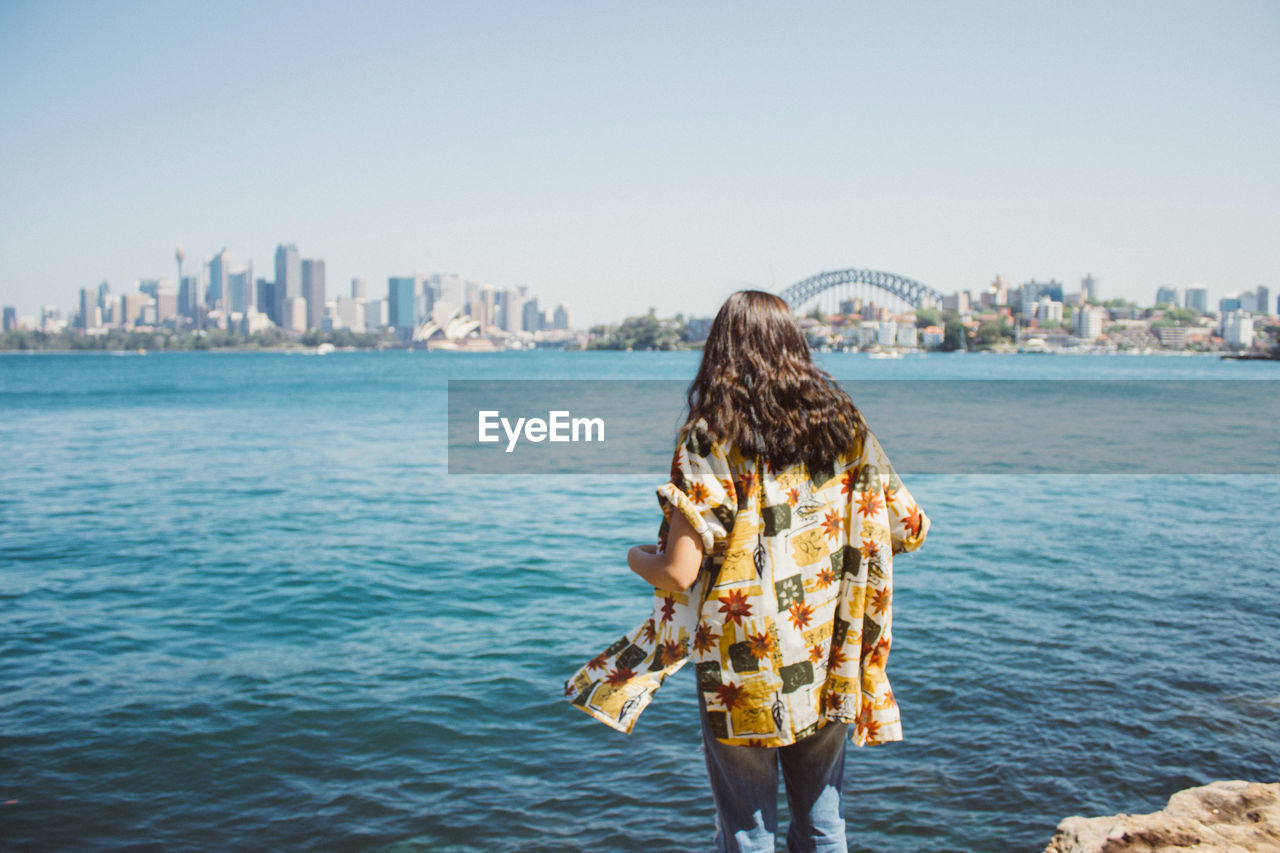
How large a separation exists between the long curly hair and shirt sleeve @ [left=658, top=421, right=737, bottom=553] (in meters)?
0.05

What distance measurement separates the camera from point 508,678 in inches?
310

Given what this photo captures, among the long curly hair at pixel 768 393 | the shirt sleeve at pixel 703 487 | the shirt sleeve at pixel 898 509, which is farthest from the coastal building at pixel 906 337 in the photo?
the shirt sleeve at pixel 703 487

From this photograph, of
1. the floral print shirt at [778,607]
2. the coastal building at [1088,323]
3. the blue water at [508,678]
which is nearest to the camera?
the floral print shirt at [778,607]

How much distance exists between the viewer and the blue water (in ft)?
17.9

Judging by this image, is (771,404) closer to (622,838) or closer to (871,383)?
(622,838)

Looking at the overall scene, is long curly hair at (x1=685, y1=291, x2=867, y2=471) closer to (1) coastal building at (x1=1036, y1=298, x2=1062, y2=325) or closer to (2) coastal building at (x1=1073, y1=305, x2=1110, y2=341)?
(2) coastal building at (x1=1073, y1=305, x2=1110, y2=341)

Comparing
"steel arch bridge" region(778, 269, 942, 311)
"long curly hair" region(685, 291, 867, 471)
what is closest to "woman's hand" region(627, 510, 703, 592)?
"long curly hair" region(685, 291, 867, 471)

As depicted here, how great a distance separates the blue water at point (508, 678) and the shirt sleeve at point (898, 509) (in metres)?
3.11

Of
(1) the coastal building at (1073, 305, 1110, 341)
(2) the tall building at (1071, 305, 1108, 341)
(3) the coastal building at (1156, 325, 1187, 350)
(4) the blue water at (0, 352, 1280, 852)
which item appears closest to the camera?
(4) the blue water at (0, 352, 1280, 852)

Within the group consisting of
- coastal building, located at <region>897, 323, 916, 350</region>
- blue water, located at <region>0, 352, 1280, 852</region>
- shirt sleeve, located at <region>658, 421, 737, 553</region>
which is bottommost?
blue water, located at <region>0, 352, 1280, 852</region>

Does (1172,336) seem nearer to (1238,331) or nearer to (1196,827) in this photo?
(1238,331)

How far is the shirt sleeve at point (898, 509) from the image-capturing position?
2.48m

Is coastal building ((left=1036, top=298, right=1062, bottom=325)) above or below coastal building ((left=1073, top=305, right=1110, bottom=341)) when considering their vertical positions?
above

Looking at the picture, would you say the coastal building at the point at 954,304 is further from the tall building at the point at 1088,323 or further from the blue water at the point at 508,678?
the blue water at the point at 508,678
